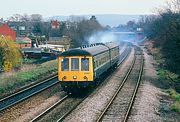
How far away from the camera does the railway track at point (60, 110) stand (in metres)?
18.2

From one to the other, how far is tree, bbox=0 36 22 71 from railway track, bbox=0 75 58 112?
12.4 meters

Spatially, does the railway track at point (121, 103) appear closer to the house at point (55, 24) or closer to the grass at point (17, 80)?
the grass at point (17, 80)

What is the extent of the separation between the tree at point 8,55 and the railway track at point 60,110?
21.1 m

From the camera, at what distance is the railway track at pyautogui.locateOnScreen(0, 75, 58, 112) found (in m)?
22.4

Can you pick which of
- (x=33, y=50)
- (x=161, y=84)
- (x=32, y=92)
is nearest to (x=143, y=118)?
(x=32, y=92)

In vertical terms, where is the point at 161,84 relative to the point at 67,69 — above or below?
below

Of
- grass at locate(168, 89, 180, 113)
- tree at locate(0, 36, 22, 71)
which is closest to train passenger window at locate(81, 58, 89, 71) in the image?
grass at locate(168, 89, 180, 113)

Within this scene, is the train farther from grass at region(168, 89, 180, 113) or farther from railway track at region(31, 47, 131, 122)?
grass at region(168, 89, 180, 113)

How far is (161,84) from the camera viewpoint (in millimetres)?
32625

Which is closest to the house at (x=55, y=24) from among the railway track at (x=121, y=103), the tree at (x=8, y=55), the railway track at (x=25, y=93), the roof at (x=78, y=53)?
the tree at (x=8, y=55)

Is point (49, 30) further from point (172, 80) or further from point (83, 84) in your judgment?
point (83, 84)

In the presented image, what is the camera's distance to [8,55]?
45500 mm

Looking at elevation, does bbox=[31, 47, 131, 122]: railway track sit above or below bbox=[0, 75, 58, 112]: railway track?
above

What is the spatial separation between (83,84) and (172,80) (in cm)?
1184
